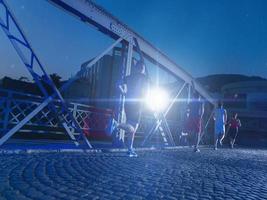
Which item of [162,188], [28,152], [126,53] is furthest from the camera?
[126,53]

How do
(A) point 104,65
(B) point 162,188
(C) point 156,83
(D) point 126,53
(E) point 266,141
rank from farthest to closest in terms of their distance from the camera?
(E) point 266,141 → (A) point 104,65 → (C) point 156,83 → (D) point 126,53 → (B) point 162,188

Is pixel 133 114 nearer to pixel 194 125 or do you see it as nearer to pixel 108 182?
pixel 108 182

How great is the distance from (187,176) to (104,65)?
16520 millimetres

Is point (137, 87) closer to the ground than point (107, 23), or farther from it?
closer to the ground

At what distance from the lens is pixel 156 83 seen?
11570 millimetres

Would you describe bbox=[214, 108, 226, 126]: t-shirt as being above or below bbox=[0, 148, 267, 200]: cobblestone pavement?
above

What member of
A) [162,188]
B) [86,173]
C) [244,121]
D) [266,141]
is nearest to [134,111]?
[86,173]

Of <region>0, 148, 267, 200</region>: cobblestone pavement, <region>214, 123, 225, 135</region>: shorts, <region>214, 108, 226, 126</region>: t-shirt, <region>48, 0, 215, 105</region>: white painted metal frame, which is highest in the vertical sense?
<region>48, 0, 215, 105</region>: white painted metal frame

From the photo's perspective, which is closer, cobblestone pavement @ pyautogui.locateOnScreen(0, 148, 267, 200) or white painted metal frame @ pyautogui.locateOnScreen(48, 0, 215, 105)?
cobblestone pavement @ pyautogui.locateOnScreen(0, 148, 267, 200)

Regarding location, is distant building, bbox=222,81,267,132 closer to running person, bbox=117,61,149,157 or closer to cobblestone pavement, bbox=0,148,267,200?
running person, bbox=117,61,149,157

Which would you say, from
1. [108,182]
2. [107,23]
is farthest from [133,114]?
[108,182]

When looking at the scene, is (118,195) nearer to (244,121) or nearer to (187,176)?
(187,176)

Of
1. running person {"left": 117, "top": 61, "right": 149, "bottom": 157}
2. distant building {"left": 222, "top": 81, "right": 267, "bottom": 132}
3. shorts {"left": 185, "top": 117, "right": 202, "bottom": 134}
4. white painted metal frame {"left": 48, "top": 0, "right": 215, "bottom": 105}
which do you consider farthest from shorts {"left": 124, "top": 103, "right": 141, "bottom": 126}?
distant building {"left": 222, "top": 81, "right": 267, "bottom": 132}

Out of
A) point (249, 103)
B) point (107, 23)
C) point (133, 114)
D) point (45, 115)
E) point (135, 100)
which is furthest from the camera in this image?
point (249, 103)
